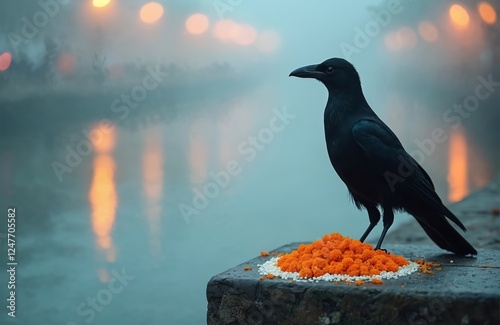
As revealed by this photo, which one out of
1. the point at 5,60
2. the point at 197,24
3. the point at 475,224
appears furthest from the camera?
the point at 475,224

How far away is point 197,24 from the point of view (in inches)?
161

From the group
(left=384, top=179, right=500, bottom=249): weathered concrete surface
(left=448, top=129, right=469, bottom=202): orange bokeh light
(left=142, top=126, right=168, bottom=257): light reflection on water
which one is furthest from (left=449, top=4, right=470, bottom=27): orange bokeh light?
(left=142, top=126, right=168, bottom=257): light reflection on water

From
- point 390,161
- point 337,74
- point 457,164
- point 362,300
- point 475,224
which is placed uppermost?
point 337,74

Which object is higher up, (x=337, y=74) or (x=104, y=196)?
(x=337, y=74)

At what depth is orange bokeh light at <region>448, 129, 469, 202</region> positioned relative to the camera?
5773mm

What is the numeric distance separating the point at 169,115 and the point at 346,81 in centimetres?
154

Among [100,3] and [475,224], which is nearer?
[100,3]

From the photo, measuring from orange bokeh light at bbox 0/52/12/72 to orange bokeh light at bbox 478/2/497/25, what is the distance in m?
4.34

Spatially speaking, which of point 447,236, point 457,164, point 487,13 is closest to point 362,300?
point 447,236

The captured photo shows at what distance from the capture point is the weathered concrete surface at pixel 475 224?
505 cm

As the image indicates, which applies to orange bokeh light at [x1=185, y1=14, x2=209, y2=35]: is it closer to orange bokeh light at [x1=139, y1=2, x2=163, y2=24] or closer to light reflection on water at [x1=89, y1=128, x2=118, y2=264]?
orange bokeh light at [x1=139, y1=2, x2=163, y2=24]

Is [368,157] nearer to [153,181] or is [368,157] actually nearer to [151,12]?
[153,181]

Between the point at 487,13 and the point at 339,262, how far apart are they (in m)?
4.41

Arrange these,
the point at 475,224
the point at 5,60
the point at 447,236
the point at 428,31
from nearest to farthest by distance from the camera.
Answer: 1. the point at 447,236
2. the point at 5,60
3. the point at 428,31
4. the point at 475,224
